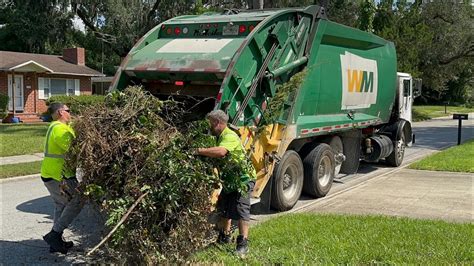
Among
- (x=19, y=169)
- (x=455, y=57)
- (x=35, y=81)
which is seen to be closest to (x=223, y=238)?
(x=19, y=169)

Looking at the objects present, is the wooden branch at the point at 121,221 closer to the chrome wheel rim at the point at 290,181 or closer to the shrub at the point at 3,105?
→ the chrome wheel rim at the point at 290,181

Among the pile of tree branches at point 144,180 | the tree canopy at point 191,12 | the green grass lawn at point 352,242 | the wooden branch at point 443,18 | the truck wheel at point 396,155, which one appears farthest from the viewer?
the wooden branch at point 443,18

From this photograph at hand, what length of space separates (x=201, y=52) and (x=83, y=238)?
3.02 meters

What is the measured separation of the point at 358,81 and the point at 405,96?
4463 millimetres

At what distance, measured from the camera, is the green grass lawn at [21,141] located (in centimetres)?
1429

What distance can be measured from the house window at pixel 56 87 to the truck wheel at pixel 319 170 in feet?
77.3

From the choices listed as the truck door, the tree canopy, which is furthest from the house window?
the truck door

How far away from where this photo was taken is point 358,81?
10.5 metres

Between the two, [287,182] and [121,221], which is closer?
[121,221]

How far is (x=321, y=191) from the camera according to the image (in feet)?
29.3

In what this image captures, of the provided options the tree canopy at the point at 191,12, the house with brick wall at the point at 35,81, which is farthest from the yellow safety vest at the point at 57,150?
the tree canopy at the point at 191,12

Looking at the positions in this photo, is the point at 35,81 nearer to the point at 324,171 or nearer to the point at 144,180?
the point at 324,171

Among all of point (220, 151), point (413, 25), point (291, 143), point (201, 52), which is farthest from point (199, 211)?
point (413, 25)

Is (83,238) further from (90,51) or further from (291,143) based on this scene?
(90,51)
